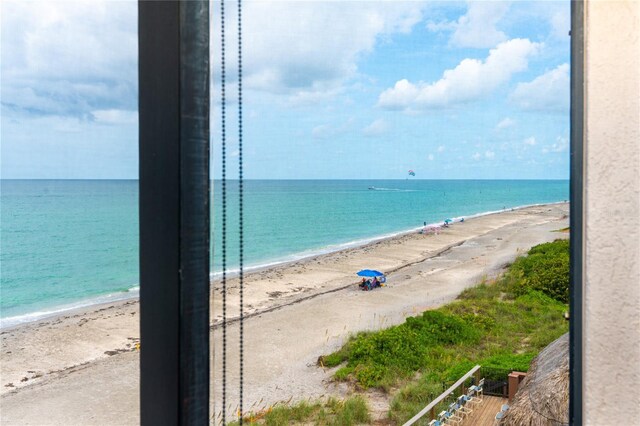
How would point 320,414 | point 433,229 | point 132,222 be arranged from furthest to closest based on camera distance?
1. point 433,229
2. point 320,414
3. point 132,222

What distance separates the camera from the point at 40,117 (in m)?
1.30

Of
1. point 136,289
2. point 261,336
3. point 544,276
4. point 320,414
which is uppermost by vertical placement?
point 136,289

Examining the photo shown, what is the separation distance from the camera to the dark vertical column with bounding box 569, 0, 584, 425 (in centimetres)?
43

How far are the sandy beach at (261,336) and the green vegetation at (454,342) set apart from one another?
0.21 meters

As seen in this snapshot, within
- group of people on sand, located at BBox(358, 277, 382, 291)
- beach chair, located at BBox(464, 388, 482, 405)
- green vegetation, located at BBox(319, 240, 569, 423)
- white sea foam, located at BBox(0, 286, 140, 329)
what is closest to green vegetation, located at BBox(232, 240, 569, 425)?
green vegetation, located at BBox(319, 240, 569, 423)

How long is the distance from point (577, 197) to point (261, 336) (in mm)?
4687

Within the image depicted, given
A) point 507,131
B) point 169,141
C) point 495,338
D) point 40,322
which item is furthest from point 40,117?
point 40,322

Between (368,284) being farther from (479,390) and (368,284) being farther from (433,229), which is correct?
(433,229)

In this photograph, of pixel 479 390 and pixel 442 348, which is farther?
pixel 442 348

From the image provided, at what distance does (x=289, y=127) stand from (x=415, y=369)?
1896mm

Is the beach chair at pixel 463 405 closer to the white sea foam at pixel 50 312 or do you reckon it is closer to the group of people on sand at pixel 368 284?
the white sea foam at pixel 50 312

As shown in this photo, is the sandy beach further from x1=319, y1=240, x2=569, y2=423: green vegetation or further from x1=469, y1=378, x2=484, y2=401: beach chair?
x1=469, y1=378, x2=484, y2=401: beach chair

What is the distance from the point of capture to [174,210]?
1.26 feet

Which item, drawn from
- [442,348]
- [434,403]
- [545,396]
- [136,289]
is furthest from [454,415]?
[136,289]
